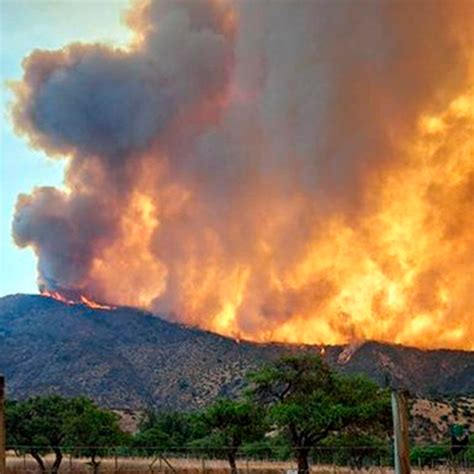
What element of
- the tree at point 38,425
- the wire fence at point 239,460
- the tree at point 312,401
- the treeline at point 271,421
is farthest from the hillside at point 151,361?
the tree at point 312,401

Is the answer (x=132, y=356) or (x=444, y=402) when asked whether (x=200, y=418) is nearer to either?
(x=444, y=402)

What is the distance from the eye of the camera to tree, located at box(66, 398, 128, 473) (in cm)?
5253

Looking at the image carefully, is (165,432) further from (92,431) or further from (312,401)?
(312,401)

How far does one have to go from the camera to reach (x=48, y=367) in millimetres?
110375

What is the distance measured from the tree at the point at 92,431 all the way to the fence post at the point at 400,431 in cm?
4271

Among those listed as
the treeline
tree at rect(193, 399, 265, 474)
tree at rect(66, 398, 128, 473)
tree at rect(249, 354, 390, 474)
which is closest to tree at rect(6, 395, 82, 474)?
the treeline

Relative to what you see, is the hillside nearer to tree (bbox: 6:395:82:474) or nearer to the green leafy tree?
the green leafy tree

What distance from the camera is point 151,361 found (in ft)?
375

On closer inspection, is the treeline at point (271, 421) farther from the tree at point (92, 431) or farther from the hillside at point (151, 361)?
the hillside at point (151, 361)

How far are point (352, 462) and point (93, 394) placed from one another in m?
58.3

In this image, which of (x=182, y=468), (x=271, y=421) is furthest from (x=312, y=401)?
(x=182, y=468)

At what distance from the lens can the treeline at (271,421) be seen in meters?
40.6

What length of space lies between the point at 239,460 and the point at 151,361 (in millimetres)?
56116

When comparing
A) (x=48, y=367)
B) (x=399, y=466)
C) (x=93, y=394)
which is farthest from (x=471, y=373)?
(x=399, y=466)
